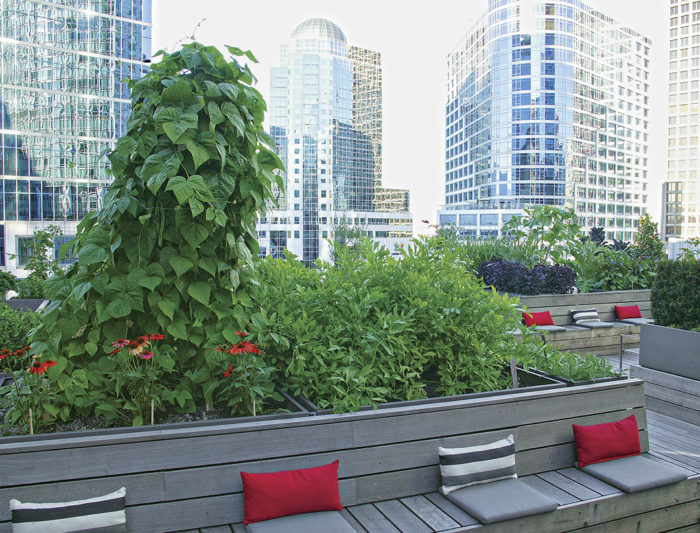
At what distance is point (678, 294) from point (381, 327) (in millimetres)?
3405

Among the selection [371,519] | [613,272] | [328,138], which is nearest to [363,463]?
[371,519]

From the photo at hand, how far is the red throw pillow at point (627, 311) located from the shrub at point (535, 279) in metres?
0.66

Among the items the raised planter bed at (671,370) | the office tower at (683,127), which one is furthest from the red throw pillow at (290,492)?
the office tower at (683,127)

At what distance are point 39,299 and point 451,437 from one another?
6.48 metres

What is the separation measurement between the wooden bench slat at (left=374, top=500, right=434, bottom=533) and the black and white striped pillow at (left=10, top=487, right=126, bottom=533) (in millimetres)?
961

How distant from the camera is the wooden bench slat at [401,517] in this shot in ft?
6.27

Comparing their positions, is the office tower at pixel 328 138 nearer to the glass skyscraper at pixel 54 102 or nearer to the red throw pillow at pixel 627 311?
the glass skyscraper at pixel 54 102

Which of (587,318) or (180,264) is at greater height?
(180,264)

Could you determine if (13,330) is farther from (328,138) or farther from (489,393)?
(328,138)

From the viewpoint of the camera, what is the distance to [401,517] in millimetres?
1994

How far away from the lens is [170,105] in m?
2.12

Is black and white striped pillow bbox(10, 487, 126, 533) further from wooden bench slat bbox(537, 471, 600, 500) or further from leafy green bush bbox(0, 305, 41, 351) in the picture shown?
leafy green bush bbox(0, 305, 41, 351)

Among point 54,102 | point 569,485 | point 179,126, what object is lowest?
point 569,485

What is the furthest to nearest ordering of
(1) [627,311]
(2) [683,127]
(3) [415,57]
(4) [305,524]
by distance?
(2) [683,127], (3) [415,57], (1) [627,311], (4) [305,524]
